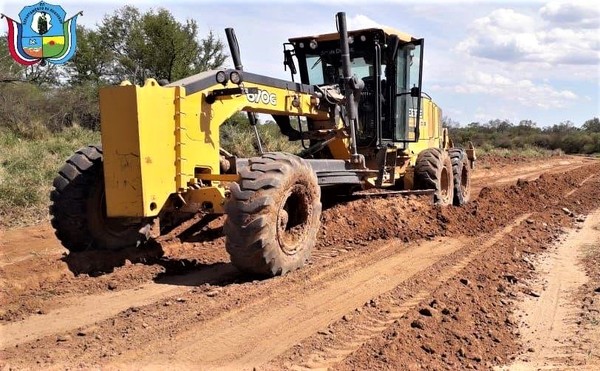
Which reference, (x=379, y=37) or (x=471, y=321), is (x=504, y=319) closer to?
(x=471, y=321)

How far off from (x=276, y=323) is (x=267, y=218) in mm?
1121

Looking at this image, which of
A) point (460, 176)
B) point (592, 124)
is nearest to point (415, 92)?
point (460, 176)

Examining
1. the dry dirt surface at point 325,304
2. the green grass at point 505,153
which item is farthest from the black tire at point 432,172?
the green grass at point 505,153

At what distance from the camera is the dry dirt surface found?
3803mm

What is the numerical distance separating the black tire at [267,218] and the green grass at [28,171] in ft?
15.0

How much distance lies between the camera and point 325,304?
15.9ft

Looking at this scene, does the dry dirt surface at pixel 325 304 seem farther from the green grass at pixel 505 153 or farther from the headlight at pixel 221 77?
the green grass at pixel 505 153

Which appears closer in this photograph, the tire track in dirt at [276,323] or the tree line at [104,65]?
the tire track in dirt at [276,323]

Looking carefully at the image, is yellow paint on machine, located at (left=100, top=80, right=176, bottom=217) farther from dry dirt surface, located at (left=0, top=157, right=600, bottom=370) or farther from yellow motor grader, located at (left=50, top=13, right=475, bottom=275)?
dry dirt surface, located at (left=0, top=157, right=600, bottom=370)

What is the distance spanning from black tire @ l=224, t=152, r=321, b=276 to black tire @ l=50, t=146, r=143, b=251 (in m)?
1.22

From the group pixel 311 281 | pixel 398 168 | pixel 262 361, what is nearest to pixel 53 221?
pixel 311 281

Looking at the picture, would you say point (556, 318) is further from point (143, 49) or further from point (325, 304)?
point (143, 49)

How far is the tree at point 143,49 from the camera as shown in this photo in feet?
73.8

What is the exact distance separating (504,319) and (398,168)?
5.29 meters
